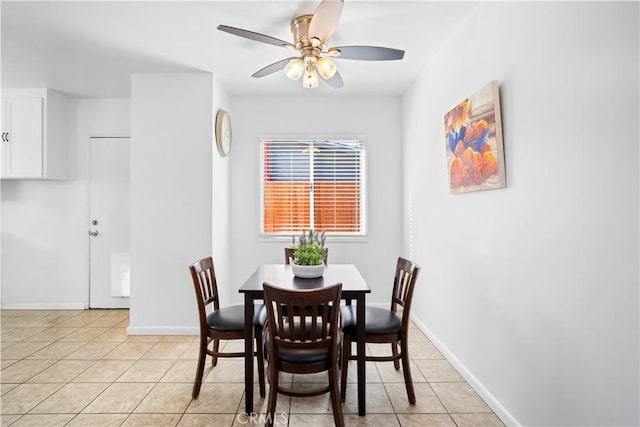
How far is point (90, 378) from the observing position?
258 centimetres

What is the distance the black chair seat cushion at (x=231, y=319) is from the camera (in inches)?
89.2

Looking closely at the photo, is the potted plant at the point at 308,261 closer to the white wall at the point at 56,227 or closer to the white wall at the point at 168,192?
the white wall at the point at 168,192

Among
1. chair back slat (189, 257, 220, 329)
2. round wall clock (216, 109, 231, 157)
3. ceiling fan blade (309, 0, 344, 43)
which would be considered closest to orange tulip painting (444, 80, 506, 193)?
ceiling fan blade (309, 0, 344, 43)

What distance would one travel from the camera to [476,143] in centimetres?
225

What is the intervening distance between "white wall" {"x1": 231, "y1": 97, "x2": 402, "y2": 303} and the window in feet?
0.42

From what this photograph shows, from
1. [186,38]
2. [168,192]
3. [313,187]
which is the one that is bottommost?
[168,192]

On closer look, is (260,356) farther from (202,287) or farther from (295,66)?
(295,66)

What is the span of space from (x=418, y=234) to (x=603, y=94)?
2.46m

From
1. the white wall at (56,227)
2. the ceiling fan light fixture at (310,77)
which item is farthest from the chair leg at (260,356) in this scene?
the white wall at (56,227)

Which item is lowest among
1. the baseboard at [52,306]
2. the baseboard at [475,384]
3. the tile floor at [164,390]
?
the tile floor at [164,390]

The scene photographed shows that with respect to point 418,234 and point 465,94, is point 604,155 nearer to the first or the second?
point 465,94

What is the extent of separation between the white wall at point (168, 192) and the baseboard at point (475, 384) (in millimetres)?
2303

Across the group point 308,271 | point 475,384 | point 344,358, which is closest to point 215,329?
point 308,271

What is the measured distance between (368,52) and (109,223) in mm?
3721
